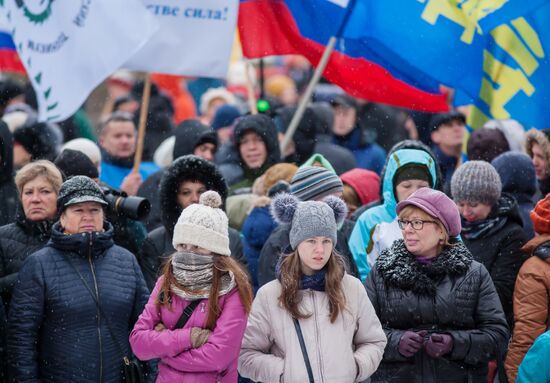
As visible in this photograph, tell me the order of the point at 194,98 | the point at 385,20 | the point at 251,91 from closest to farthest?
the point at 385,20
the point at 251,91
the point at 194,98

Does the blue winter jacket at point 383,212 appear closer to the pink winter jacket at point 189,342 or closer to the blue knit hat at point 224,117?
the pink winter jacket at point 189,342

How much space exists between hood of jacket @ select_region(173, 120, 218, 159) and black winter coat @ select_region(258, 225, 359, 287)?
2.37m

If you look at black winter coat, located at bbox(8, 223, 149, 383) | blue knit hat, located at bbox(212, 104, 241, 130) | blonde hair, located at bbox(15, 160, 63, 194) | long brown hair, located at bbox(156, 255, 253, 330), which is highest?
long brown hair, located at bbox(156, 255, 253, 330)

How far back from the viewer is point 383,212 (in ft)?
22.9

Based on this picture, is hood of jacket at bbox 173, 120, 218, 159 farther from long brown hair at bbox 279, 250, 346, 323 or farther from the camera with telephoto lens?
long brown hair at bbox 279, 250, 346, 323

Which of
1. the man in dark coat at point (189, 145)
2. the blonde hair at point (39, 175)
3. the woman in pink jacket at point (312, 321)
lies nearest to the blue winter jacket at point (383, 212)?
the woman in pink jacket at point (312, 321)

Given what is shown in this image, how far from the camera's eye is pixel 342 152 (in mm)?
10156

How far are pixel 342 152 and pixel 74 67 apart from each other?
2872 millimetres

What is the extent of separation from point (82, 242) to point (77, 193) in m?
0.31

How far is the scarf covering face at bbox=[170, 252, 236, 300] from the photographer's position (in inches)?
223

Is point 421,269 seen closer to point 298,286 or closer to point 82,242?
point 298,286

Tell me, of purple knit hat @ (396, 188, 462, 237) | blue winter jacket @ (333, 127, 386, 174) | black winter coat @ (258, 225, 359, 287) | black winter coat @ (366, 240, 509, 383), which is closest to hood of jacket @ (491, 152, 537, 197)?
black winter coat @ (258, 225, 359, 287)

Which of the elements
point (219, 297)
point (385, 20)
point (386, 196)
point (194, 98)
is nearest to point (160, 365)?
point (219, 297)

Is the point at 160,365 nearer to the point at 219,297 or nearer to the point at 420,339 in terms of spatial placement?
the point at 219,297
